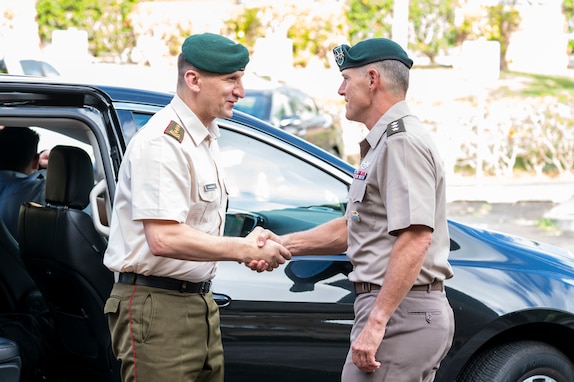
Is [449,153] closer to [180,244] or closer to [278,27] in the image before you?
[278,27]

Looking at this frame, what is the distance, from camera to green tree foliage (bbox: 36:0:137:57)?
2489cm

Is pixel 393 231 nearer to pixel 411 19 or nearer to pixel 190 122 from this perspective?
pixel 190 122

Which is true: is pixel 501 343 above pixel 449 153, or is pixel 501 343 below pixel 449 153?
above

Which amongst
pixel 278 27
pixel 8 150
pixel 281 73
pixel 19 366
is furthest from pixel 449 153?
pixel 19 366

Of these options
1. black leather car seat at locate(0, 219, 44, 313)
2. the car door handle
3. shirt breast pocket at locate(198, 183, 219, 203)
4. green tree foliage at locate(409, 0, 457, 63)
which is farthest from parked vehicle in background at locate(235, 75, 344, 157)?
green tree foliage at locate(409, 0, 457, 63)

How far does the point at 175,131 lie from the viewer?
10.8 feet

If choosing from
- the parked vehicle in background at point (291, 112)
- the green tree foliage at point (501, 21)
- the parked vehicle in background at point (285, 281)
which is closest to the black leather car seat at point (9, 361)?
→ the parked vehicle in background at point (285, 281)

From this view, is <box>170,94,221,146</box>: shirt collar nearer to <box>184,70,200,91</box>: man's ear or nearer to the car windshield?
<box>184,70,200,91</box>: man's ear

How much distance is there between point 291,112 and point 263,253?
962 cm

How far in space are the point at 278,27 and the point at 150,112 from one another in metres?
19.3

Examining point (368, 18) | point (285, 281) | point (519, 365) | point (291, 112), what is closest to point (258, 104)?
point (291, 112)

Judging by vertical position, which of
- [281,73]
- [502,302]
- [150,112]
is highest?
[150,112]

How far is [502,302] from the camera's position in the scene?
4.15 metres

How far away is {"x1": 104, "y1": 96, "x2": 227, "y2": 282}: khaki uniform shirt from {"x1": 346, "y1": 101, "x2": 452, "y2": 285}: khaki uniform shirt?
1.59 ft
